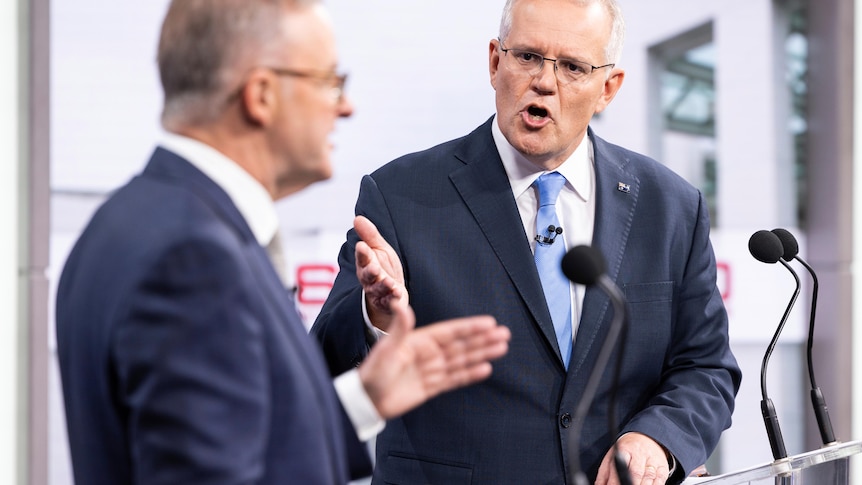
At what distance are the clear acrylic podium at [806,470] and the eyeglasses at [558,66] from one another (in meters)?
0.71

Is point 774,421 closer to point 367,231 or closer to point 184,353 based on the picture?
point 367,231

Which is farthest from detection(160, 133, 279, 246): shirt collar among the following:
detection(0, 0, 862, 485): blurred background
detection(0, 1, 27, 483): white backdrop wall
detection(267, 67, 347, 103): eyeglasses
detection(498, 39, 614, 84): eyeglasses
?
detection(0, 1, 27, 483): white backdrop wall

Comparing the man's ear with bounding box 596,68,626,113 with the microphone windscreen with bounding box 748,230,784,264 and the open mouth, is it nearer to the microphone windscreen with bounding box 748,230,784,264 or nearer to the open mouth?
the open mouth

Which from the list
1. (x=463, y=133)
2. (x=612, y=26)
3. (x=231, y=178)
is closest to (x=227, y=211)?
(x=231, y=178)

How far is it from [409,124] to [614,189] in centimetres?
164

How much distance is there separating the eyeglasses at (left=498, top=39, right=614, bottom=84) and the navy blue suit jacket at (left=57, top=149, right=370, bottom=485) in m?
0.89

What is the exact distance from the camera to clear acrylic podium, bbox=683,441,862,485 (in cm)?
137

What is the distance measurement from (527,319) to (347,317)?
0.32m

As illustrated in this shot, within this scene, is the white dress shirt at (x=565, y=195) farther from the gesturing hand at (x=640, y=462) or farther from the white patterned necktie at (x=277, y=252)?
the white patterned necktie at (x=277, y=252)

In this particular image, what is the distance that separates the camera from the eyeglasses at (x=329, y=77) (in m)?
0.93

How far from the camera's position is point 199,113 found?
925mm

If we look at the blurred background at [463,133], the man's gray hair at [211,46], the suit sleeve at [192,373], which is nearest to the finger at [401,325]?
the suit sleeve at [192,373]

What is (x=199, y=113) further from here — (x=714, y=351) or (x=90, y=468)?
(x=714, y=351)

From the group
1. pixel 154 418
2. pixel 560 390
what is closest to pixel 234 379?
pixel 154 418
